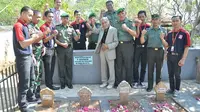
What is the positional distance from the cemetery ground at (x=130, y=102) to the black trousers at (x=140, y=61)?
386 mm

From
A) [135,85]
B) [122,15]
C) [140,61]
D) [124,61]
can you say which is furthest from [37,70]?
[140,61]

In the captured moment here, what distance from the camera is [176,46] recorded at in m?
4.91

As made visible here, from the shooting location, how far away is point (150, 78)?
17.8ft

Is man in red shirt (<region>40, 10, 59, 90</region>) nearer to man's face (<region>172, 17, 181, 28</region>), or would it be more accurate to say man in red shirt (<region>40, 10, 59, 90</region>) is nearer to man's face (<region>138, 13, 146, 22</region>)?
man's face (<region>138, 13, 146, 22</region>)

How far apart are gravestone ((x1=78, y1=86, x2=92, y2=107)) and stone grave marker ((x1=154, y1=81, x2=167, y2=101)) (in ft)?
4.85

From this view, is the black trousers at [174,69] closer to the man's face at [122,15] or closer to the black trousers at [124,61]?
the black trousers at [124,61]

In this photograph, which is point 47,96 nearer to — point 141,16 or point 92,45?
point 92,45

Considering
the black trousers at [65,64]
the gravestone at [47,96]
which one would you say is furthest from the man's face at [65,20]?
the gravestone at [47,96]

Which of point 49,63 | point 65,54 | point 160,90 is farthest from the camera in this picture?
point 65,54

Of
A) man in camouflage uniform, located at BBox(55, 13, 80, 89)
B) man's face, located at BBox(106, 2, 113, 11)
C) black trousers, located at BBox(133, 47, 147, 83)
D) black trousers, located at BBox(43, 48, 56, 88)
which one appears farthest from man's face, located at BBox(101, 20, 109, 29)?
black trousers, located at BBox(43, 48, 56, 88)

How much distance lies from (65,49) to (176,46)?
2.60 meters

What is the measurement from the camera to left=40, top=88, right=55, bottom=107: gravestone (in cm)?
457

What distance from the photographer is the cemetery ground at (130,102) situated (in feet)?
Answer: 15.0

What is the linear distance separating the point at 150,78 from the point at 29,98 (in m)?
2.83
